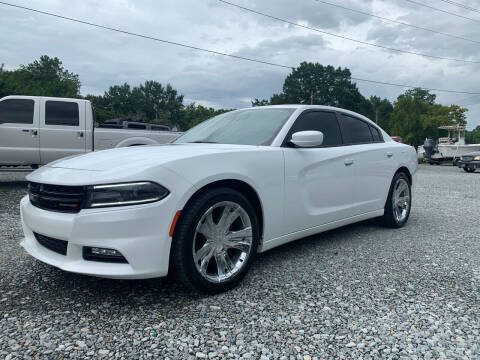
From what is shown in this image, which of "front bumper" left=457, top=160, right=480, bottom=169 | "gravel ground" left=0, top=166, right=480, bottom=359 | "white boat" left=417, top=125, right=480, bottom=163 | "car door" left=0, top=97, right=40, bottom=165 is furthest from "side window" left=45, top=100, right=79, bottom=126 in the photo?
"white boat" left=417, top=125, right=480, bottom=163

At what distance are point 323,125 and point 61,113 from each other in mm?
6789

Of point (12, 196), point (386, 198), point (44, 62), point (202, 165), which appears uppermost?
point (44, 62)

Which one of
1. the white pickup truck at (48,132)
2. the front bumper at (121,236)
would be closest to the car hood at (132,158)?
the front bumper at (121,236)

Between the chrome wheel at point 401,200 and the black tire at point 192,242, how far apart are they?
114 inches

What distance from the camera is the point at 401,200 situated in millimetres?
5004

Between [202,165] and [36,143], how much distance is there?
713 cm

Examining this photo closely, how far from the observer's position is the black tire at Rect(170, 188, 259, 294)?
247cm

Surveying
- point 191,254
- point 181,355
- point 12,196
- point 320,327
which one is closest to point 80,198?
point 191,254

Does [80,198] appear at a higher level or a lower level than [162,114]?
lower

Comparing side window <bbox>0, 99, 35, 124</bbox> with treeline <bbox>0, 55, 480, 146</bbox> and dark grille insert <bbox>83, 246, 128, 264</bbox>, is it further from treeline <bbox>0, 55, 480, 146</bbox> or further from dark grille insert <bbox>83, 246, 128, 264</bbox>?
treeline <bbox>0, 55, 480, 146</bbox>

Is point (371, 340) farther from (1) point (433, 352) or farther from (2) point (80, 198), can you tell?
(2) point (80, 198)

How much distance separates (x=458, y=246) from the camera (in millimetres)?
4188

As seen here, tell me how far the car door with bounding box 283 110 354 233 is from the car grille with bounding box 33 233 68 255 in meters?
1.73

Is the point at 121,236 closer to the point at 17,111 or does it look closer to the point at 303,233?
the point at 303,233
